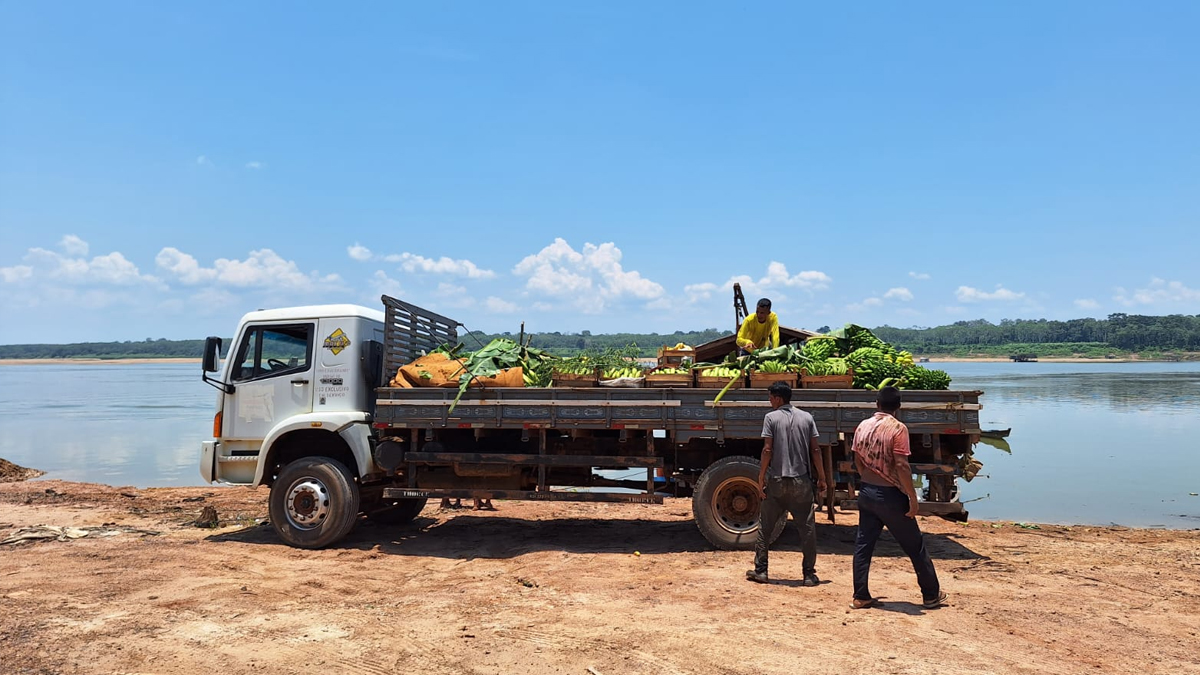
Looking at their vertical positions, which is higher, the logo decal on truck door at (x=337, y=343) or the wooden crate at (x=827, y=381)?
the logo decal on truck door at (x=337, y=343)

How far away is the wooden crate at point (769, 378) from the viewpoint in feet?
26.0

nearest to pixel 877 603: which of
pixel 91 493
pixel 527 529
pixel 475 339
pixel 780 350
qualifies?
pixel 780 350

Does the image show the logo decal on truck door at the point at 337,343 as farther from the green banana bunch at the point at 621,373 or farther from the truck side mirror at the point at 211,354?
the green banana bunch at the point at 621,373

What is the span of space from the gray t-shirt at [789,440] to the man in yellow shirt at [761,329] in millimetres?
2465

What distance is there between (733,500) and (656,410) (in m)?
1.26

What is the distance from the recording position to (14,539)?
8.75m

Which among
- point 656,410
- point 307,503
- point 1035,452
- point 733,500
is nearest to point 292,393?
point 307,503

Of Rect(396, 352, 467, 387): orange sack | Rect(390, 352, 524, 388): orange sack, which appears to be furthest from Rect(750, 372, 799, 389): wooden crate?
Rect(396, 352, 467, 387): orange sack

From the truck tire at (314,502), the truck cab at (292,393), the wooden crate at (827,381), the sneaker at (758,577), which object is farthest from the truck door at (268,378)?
the wooden crate at (827,381)

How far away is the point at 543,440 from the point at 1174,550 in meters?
7.65

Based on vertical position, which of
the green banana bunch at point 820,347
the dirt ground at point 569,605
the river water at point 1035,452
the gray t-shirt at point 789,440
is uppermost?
the green banana bunch at point 820,347

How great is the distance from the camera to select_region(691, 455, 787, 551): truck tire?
25.8 ft

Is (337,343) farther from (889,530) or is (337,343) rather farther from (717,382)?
(889,530)

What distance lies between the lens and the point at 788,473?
256 inches
